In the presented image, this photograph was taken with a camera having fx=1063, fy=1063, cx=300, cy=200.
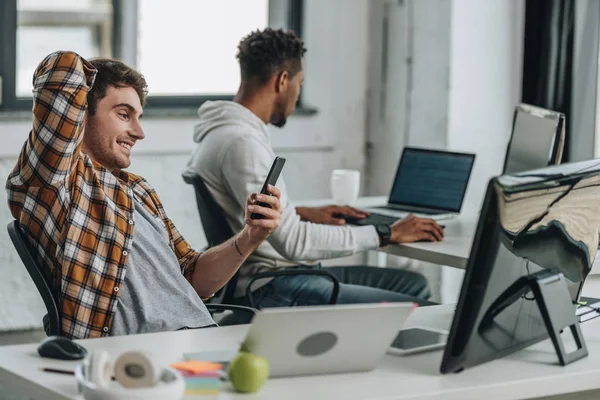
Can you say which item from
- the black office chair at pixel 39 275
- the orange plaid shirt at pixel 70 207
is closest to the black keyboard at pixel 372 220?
the orange plaid shirt at pixel 70 207

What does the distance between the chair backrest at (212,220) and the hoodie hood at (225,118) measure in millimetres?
197

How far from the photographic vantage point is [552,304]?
181 cm

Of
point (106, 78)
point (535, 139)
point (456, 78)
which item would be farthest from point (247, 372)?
point (456, 78)

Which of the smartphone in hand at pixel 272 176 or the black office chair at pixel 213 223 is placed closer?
the smartphone in hand at pixel 272 176

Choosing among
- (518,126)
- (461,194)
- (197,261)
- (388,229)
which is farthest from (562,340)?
(461,194)

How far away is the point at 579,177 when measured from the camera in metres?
1.79

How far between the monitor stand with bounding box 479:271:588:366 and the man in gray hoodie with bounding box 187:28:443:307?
1.19m

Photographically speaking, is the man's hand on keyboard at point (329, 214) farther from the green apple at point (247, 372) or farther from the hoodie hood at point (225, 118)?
the green apple at point (247, 372)

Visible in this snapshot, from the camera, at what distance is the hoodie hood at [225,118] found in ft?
10.1

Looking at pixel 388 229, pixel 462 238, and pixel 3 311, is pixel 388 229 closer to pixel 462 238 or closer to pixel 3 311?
pixel 462 238

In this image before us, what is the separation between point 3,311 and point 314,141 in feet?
5.06

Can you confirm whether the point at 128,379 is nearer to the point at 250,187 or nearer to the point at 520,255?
the point at 520,255

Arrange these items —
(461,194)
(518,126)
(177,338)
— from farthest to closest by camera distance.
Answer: (461,194), (518,126), (177,338)

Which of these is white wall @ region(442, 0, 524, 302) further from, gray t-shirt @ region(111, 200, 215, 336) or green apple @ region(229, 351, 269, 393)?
green apple @ region(229, 351, 269, 393)
